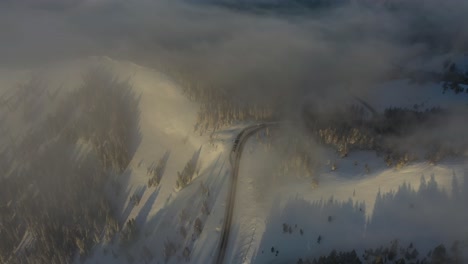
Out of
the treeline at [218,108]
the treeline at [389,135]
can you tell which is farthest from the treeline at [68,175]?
the treeline at [389,135]

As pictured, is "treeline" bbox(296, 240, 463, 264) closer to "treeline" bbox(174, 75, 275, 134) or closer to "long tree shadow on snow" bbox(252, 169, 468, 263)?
"long tree shadow on snow" bbox(252, 169, 468, 263)

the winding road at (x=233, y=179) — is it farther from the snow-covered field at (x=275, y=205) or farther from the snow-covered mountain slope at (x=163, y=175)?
the snow-covered mountain slope at (x=163, y=175)

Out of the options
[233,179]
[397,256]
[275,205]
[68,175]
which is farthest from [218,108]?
[397,256]

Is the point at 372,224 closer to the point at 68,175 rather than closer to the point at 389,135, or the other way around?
the point at 389,135

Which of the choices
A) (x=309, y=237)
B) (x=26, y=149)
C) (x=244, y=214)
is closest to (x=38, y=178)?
(x=26, y=149)

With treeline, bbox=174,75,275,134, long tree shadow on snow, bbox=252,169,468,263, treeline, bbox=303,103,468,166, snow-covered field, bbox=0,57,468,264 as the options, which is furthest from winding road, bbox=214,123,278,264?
treeline, bbox=303,103,468,166
